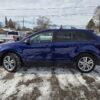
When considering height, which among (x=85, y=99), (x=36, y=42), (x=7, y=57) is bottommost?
(x=85, y=99)

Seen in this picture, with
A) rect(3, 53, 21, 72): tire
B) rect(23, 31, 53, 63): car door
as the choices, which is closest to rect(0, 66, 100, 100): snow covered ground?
rect(3, 53, 21, 72): tire

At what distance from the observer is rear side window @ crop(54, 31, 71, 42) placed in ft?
25.7

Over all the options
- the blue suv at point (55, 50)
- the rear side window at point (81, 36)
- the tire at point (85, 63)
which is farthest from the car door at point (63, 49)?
the tire at point (85, 63)

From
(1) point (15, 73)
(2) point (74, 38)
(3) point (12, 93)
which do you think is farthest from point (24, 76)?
(2) point (74, 38)

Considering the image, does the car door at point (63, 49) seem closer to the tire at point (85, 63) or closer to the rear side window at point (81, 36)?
the rear side window at point (81, 36)

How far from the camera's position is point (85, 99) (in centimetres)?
500

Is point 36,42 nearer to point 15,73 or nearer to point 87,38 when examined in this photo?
point 15,73

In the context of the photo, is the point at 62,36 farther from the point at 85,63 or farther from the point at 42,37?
the point at 85,63

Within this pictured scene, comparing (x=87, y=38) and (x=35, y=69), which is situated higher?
(x=87, y=38)

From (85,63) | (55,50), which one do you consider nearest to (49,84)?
(55,50)

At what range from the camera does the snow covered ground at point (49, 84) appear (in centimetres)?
521

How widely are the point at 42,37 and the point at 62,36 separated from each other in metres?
0.75

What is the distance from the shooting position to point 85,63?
7758 millimetres

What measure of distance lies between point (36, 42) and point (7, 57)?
122cm
